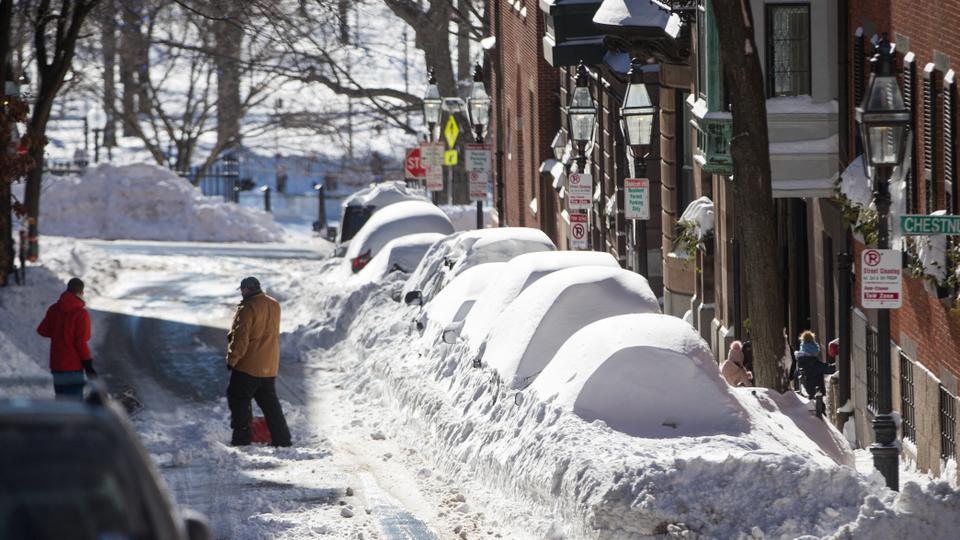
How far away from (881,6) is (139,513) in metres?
14.2

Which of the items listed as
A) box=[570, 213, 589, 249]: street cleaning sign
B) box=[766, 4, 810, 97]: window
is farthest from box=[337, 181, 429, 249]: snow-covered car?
box=[766, 4, 810, 97]: window

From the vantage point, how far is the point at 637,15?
26031 millimetres

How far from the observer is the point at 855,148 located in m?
19.7

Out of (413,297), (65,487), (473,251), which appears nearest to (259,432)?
(413,297)

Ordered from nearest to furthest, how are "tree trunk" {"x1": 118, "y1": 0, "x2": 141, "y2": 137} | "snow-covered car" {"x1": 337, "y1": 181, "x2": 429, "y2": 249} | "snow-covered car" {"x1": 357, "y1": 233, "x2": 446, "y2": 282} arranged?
"snow-covered car" {"x1": 357, "y1": 233, "x2": 446, "y2": 282}
"snow-covered car" {"x1": 337, "y1": 181, "x2": 429, "y2": 249}
"tree trunk" {"x1": 118, "y1": 0, "x2": 141, "y2": 137}

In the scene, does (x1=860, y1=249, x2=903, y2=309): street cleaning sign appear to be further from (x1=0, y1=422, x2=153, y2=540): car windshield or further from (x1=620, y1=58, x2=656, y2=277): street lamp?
(x1=0, y1=422, x2=153, y2=540): car windshield

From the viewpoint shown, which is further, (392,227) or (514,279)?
(392,227)

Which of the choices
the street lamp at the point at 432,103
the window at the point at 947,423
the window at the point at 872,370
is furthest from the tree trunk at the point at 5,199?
the window at the point at 947,423

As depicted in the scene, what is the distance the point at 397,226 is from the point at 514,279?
12.3 metres

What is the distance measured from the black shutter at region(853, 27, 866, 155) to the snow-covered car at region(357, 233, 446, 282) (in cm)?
845

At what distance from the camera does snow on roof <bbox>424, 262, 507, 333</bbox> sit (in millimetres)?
19422

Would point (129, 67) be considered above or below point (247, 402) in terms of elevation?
above

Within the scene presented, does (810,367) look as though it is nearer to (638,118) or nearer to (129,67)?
(638,118)

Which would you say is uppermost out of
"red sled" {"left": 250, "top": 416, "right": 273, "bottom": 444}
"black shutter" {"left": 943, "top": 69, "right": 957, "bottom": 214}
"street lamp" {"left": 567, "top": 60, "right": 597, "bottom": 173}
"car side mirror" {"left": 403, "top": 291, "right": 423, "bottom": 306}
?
"street lamp" {"left": 567, "top": 60, "right": 597, "bottom": 173}
